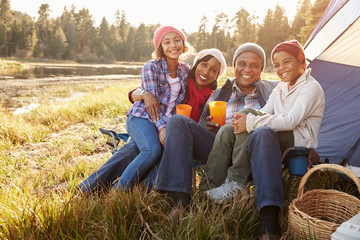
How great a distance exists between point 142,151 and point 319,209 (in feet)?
4.50

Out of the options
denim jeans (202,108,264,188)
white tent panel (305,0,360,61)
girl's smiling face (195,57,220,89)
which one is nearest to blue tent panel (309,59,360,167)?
white tent panel (305,0,360,61)

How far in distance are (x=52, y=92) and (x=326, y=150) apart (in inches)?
417

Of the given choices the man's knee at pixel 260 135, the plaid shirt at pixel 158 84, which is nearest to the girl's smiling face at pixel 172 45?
the plaid shirt at pixel 158 84

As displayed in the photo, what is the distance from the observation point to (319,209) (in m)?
1.83

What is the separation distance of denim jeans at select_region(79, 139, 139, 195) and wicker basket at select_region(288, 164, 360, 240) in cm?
145

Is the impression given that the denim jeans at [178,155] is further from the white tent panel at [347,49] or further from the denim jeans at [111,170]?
the white tent panel at [347,49]

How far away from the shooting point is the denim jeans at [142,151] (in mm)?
2263

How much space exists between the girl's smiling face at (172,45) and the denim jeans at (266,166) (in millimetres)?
1238

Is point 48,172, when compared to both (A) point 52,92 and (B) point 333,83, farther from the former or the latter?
(A) point 52,92

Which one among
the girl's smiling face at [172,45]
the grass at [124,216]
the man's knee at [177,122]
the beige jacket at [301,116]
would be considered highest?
the girl's smiling face at [172,45]

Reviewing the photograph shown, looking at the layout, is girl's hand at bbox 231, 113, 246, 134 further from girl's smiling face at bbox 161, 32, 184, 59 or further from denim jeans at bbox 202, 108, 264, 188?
girl's smiling face at bbox 161, 32, 184, 59

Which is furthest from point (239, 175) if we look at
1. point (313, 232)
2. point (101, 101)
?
point (101, 101)

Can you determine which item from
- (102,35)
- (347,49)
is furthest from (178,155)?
(102,35)

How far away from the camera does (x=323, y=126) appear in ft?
10.9
